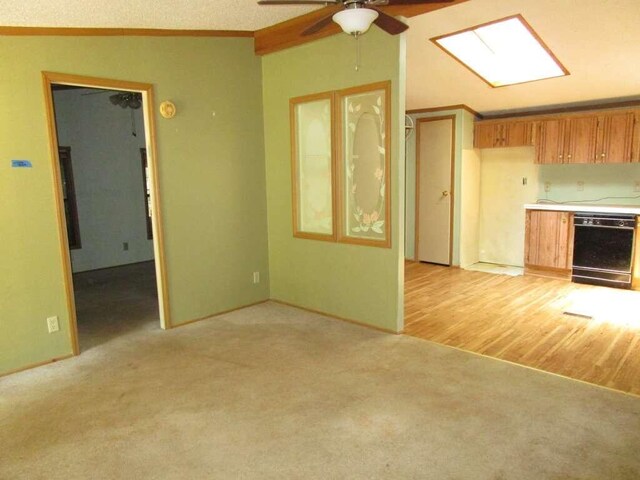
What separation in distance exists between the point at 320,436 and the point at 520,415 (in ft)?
3.88

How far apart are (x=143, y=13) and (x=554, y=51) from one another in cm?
377

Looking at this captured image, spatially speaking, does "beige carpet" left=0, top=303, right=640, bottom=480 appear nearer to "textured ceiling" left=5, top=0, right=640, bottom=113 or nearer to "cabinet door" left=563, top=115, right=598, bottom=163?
"textured ceiling" left=5, top=0, right=640, bottom=113

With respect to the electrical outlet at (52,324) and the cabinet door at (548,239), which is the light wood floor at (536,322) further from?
the electrical outlet at (52,324)

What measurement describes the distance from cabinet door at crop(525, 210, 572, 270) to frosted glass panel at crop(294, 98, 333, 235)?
3.31 meters

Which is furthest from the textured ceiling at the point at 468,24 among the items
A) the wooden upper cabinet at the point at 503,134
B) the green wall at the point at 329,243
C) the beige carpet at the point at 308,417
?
the beige carpet at the point at 308,417

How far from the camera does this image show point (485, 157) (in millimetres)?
6848

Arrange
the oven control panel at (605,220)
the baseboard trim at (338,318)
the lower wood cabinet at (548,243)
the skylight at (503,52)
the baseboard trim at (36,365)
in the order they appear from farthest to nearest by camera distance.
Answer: the lower wood cabinet at (548,243) → the oven control panel at (605,220) → the skylight at (503,52) → the baseboard trim at (338,318) → the baseboard trim at (36,365)

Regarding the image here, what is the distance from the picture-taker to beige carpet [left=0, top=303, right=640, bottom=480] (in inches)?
84.9

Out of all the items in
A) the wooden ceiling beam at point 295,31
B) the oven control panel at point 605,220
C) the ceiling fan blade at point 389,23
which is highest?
the wooden ceiling beam at point 295,31

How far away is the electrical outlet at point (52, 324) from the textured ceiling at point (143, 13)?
216 centimetres

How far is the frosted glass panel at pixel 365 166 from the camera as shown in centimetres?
380

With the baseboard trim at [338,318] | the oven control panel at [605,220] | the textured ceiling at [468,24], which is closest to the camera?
the textured ceiling at [468,24]

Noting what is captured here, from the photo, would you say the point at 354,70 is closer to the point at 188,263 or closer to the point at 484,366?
the point at 188,263

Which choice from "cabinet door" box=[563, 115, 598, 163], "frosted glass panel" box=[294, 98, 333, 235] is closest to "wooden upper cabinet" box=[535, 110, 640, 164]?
"cabinet door" box=[563, 115, 598, 163]
